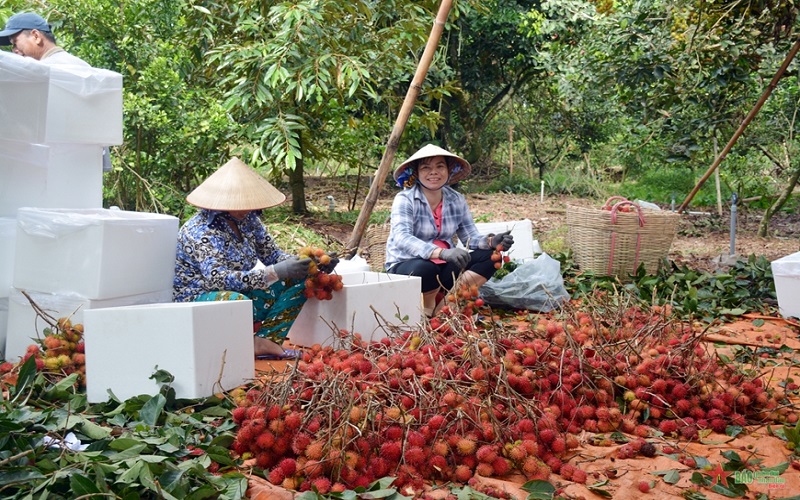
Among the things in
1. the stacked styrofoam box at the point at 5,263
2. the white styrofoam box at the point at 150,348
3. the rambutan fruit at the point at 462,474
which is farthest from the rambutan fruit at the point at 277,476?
the stacked styrofoam box at the point at 5,263

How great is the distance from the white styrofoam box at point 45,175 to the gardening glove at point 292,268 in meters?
0.96

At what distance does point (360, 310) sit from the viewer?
330cm

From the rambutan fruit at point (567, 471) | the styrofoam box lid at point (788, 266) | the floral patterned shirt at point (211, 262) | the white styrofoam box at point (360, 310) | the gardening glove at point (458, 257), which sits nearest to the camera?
the rambutan fruit at point (567, 471)

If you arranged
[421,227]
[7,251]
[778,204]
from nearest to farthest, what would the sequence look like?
[7,251]
[421,227]
[778,204]

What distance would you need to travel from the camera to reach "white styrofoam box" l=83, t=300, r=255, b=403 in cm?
246

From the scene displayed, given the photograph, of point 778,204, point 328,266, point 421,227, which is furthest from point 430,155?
point 778,204

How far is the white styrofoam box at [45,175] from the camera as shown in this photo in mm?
3113

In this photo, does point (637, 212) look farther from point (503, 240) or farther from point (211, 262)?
point (211, 262)

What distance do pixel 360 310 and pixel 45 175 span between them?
1411mm

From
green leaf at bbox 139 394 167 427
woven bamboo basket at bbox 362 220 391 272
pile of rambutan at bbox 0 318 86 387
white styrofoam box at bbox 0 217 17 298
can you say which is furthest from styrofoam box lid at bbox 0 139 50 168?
woven bamboo basket at bbox 362 220 391 272

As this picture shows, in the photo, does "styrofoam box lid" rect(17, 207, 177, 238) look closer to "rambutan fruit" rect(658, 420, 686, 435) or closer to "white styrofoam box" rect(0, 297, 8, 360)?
"white styrofoam box" rect(0, 297, 8, 360)

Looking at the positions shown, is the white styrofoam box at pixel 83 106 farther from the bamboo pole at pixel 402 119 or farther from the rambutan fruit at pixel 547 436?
the rambutan fruit at pixel 547 436

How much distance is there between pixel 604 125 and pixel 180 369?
8.74 metres

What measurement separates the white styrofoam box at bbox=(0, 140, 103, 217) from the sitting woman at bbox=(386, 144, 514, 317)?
1.42 metres
